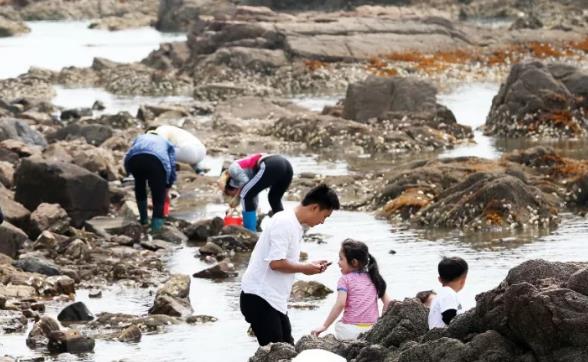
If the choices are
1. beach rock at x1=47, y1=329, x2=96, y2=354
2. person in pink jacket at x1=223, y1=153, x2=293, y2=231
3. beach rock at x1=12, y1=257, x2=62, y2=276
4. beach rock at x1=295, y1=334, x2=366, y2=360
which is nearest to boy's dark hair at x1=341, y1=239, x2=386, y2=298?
beach rock at x1=295, y1=334, x2=366, y2=360

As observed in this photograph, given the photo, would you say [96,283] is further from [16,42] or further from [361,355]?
[16,42]

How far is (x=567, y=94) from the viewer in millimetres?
31875

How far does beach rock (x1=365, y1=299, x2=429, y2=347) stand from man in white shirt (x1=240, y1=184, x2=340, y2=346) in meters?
1.15

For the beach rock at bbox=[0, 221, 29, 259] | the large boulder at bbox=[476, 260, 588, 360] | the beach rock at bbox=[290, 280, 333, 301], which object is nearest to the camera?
the large boulder at bbox=[476, 260, 588, 360]

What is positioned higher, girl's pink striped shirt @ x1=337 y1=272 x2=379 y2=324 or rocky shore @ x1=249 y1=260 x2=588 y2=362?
rocky shore @ x1=249 y1=260 x2=588 y2=362

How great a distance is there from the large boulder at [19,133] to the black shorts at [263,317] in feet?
55.4

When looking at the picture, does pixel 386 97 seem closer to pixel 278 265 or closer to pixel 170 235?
pixel 170 235

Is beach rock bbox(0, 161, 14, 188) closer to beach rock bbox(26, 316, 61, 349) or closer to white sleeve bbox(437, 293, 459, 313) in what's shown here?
beach rock bbox(26, 316, 61, 349)

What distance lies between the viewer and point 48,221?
19.2 metres

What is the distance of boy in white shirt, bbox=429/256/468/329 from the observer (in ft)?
31.6

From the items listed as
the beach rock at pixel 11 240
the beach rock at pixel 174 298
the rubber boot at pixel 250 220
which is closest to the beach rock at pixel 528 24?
the rubber boot at pixel 250 220

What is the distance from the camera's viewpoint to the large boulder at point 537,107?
31.1m

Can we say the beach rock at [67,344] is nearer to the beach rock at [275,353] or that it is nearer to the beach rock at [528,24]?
the beach rock at [275,353]

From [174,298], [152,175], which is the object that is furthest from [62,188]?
[174,298]
